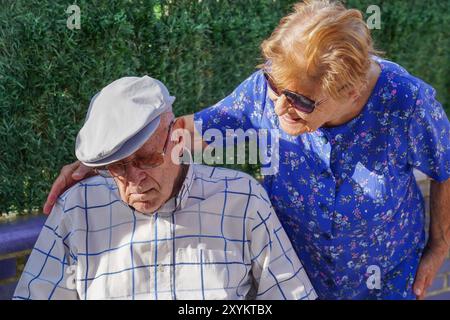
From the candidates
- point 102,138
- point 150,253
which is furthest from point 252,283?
point 102,138

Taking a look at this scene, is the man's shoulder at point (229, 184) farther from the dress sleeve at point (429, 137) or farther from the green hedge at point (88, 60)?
the green hedge at point (88, 60)

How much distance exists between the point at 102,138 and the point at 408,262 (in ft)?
5.25

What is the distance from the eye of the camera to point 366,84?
254 centimetres

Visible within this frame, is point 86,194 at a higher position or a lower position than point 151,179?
lower

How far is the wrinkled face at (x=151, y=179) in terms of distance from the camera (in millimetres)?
2445

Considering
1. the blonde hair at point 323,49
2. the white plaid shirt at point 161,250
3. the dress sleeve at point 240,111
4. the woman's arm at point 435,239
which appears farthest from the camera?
the woman's arm at point 435,239

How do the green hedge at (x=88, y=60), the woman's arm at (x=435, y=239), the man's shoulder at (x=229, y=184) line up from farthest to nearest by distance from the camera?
the green hedge at (x=88, y=60) → the woman's arm at (x=435, y=239) → the man's shoulder at (x=229, y=184)

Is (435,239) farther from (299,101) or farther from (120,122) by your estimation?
(120,122)

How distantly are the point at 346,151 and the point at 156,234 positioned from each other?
85 cm

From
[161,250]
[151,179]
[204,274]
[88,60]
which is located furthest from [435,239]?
[88,60]

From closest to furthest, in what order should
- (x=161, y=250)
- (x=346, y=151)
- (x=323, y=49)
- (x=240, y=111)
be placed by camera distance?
1. (x=323, y=49)
2. (x=161, y=250)
3. (x=346, y=151)
4. (x=240, y=111)

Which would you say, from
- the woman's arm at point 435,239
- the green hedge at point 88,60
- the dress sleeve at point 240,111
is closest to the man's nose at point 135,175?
the dress sleeve at point 240,111

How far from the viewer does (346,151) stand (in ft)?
8.98

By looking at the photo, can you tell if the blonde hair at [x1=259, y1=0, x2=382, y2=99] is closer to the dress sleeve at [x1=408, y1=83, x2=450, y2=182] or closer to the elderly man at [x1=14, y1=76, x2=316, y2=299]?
the dress sleeve at [x1=408, y1=83, x2=450, y2=182]
